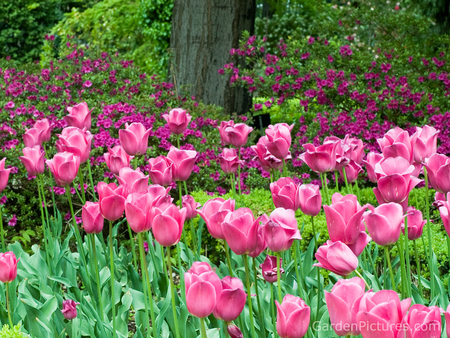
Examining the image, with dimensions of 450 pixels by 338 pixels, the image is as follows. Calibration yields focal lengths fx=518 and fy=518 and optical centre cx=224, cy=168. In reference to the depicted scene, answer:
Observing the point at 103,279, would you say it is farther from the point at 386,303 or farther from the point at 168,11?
the point at 168,11

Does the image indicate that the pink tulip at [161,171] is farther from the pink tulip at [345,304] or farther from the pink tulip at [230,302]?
the pink tulip at [345,304]

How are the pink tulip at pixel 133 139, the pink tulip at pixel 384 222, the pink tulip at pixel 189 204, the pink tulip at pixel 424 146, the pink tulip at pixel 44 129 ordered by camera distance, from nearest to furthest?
the pink tulip at pixel 384 222 → the pink tulip at pixel 424 146 → the pink tulip at pixel 189 204 → the pink tulip at pixel 133 139 → the pink tulip at pixel 44 129

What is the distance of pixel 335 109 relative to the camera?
5566 millimetres

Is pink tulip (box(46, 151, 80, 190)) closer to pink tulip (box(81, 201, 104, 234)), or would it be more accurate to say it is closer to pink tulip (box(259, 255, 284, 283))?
pink tulip (box(81, 201, 104, 234))

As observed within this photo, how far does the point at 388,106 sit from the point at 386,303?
454 cm

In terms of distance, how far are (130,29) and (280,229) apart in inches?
461

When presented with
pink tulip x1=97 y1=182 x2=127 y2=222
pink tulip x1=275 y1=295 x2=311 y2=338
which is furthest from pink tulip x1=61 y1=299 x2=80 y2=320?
pink tulip x1=275 y1=295 x2=311 y2=338

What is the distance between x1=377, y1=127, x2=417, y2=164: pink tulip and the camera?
1.62 m

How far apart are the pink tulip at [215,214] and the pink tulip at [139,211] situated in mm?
139

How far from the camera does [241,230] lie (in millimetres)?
1275

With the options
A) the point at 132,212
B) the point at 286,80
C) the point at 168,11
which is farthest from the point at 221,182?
the point at 168,11

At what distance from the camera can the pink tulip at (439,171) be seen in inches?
60.8

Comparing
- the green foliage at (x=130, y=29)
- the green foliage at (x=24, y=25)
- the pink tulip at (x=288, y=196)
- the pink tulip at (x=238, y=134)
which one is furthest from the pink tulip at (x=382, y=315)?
the green foliage at (x=24, y=25)

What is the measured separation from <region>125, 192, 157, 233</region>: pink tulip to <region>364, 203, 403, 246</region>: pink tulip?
567 millimetres
